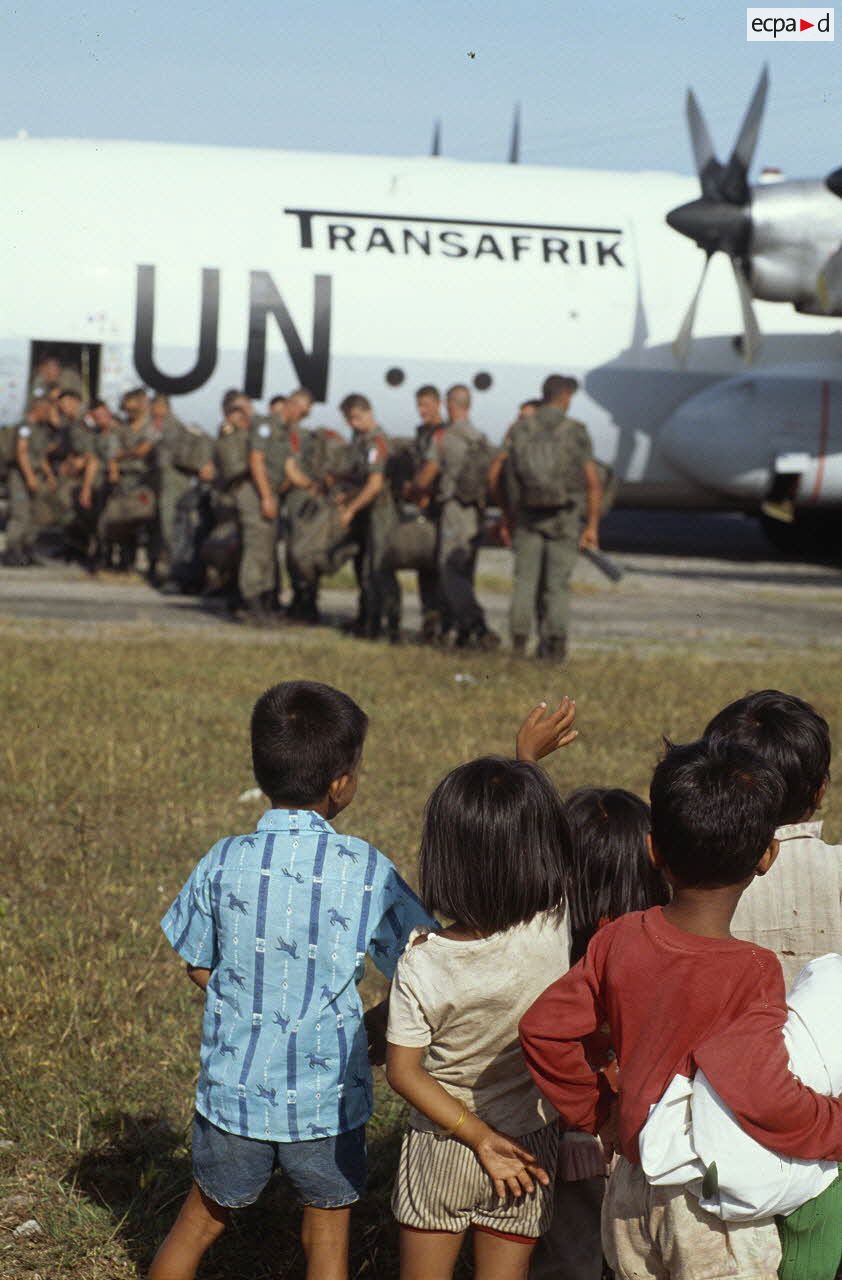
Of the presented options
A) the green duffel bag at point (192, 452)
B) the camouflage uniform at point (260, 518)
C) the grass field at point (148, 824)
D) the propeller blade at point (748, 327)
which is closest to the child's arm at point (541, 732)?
the grass field at point (148, 824)

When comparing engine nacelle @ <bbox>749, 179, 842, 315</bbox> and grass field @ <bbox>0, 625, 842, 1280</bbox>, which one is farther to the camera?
engine nacelle @ <bbox>749, 179, 842, 315</bbox>

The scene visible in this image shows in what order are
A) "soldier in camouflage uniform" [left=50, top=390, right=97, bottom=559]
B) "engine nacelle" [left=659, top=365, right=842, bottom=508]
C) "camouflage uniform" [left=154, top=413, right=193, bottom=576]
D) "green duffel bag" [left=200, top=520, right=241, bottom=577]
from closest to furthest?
"green duffel bag" [left=200, top=520, right=241, bottom=577] → "camouflage uniform" [left=154, top=413, right=193, bottom=576] → "soldier in camouflage uniform" [left=50, top=390, right=97, bottom=559] → "engine nacelle" [left=659, top=365, right=842, bottom=508]

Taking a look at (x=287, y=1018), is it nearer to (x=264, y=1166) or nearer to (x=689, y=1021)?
(x=264, y=1166)

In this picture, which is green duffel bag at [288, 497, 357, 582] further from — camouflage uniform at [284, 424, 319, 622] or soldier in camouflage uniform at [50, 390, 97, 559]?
soldier in camouflage uniform at [50, 390, 97, 559]

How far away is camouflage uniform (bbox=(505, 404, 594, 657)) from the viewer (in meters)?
11.3

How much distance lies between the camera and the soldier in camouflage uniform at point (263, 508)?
44.6 feet

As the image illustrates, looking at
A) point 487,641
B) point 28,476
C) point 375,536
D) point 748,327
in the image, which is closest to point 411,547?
point 375,536

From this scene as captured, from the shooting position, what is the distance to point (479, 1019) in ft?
8.97

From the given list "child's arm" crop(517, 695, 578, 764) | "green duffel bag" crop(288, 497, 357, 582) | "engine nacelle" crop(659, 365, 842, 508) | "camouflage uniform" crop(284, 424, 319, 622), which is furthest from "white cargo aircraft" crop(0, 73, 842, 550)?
"child's arm" crop(517, 695, 578, 764)

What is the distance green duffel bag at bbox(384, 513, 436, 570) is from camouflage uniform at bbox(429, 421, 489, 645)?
13 centimetres

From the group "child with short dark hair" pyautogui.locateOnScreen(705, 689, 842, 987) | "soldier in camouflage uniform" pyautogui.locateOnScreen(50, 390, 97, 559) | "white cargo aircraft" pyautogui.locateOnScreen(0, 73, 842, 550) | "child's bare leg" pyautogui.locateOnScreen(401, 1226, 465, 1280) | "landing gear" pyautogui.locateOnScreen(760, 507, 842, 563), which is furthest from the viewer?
"landing gear" pyautogui.locateOnScreen(760, 507, 842, 563)

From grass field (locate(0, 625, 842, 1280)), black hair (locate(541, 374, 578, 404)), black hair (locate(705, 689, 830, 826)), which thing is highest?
black hair (locate(541, 374, 578, 404))

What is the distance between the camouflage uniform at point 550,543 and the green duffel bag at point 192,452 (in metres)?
5.21

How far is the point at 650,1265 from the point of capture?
246cm
